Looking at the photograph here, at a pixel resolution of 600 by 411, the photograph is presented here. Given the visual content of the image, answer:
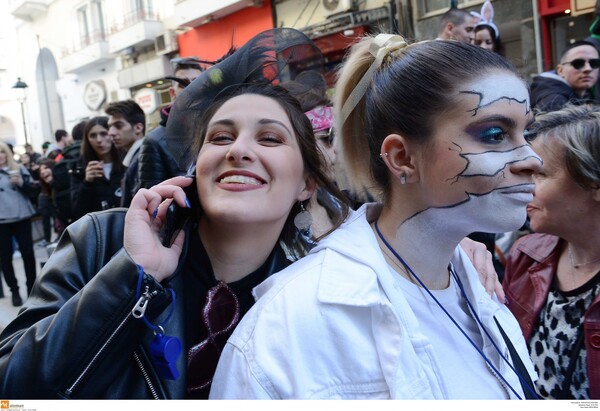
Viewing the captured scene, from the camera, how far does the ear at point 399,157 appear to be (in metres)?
1.13

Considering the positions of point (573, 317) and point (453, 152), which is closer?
point (453, 152)

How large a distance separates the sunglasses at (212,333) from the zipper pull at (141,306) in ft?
0.71

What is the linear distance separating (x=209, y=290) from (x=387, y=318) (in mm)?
532

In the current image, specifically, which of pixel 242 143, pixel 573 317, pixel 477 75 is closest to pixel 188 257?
pixel 242 143

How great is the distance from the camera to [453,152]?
1070 mm

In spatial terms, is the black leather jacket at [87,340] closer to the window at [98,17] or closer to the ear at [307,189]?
the ear at [307,189]

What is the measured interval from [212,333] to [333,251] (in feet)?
1.35

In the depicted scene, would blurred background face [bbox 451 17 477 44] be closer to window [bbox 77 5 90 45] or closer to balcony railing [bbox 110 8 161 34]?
balcony railing [bbox 110 8 161 34]

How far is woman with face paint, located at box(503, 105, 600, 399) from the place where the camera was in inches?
57.1

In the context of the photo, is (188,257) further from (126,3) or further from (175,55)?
(175,55)

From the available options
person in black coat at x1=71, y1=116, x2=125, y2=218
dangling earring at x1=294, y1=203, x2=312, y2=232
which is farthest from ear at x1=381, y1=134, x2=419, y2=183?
person in black coat at x1=71, y1=116, x2=125, y2=218

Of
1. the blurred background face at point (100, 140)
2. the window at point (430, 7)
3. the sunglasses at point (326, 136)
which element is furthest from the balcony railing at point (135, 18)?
the window at point (430, 7)

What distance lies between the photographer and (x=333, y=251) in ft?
3.54

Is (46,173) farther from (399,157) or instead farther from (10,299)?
(399,157)
